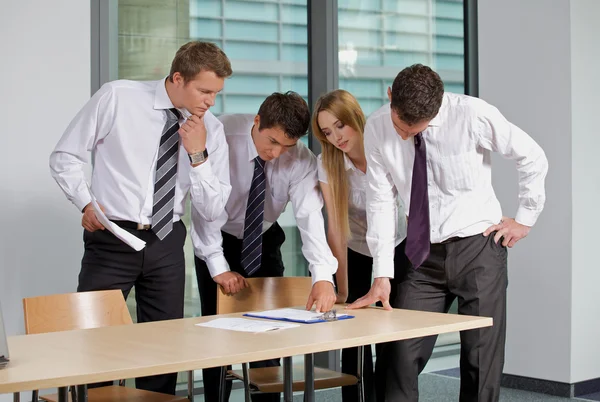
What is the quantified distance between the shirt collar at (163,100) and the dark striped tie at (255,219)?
1.46ft

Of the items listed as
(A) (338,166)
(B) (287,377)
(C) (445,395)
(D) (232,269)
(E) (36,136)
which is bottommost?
(C) (445,395)

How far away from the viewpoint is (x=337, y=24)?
16.7ft

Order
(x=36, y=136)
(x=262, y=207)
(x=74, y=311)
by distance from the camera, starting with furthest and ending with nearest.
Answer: (x=36, y=136)
(x=262, y=207)
(x=74, y=311)

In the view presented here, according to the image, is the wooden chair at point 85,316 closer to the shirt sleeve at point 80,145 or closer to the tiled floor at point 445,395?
the shirt sleeve at point 80,145

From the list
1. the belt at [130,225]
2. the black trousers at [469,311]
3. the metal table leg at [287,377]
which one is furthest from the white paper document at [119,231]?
the black trousers at [469,311]

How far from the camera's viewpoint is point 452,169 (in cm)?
292

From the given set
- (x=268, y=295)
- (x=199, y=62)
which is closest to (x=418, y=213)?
(x=268, y=295)

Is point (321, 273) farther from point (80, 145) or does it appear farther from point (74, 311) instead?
point (80, 145)

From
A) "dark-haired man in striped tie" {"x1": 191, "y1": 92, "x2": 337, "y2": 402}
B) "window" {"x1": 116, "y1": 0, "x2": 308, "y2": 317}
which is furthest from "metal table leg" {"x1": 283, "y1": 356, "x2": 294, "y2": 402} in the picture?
"window" {"x1": 116, "y1": 0, "x2": 308, "y2": 317}

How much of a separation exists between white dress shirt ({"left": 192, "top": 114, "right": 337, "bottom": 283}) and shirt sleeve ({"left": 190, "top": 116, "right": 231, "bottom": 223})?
13 centimetres

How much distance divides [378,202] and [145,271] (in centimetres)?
95

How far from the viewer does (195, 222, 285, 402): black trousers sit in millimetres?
3545

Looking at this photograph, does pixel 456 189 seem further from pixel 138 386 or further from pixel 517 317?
pixel 517 317

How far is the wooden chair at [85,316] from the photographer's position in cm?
269
